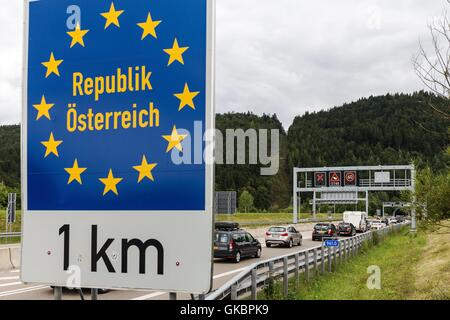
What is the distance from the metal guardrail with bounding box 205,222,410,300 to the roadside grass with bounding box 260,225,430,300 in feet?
0.89

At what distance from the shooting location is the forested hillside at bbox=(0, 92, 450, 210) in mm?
140750

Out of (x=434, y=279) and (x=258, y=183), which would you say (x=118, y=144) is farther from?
(x=258, y=183)

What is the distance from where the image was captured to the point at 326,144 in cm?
16888

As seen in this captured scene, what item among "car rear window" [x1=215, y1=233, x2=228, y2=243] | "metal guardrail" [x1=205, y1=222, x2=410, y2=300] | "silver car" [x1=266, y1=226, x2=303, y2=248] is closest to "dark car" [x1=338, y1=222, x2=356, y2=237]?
"silver car" [x1=266, y1=226, x2=303, y2=248]

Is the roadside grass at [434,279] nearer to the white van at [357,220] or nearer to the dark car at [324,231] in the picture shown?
the dark car at [324,231]

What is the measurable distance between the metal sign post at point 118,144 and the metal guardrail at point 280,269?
2.73m

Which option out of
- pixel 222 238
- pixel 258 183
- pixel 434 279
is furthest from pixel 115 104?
pixel 258 183

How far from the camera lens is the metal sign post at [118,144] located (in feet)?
8.03

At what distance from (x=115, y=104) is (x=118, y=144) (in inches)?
7.9

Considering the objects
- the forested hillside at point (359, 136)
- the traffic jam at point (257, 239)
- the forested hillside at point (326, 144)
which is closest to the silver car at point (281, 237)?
the traffic jam at point (257, 239)

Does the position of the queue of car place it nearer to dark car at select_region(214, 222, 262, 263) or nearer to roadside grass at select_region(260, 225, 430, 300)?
dark car at select_region(214, 222, 262, 263)

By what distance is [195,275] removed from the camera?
2.45 m
